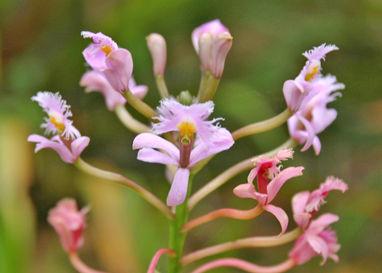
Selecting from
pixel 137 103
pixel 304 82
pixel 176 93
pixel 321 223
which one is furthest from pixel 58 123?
pixel 176 93

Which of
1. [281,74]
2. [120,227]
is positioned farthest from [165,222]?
[281,74]

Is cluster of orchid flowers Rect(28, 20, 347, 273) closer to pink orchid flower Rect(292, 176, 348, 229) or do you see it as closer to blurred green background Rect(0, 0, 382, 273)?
pink orchid flower Rect(292, 176, 348, 229)

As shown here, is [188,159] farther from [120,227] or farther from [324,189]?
[120,227]

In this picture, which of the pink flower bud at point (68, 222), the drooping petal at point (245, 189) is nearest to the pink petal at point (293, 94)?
the drooping petal at point (245, 189)

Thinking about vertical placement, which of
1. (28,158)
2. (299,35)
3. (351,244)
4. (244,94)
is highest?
(299,35)

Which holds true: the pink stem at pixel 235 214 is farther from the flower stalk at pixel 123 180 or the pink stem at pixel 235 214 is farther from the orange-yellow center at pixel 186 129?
the orange-yellow center at pixel 186 129
